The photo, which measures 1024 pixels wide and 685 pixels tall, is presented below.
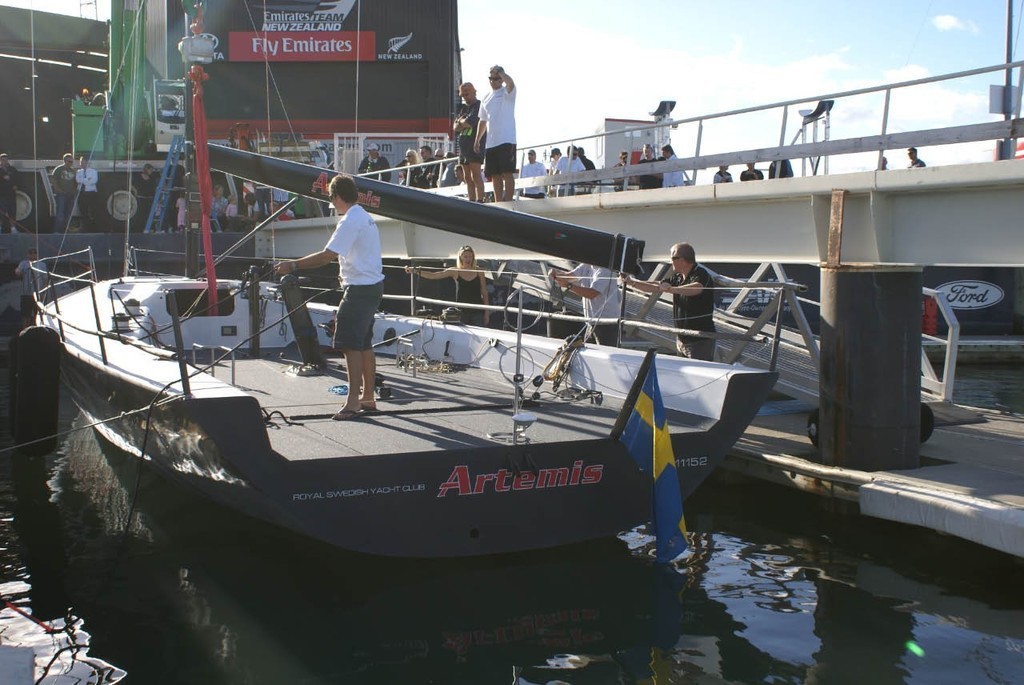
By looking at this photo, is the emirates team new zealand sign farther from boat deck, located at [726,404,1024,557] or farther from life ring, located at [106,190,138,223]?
boat deck, located at [726,404,1024,557]

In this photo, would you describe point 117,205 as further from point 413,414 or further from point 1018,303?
point 1018,303

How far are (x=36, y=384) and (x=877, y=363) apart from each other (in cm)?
863

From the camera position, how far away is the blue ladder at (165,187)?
23.6 m

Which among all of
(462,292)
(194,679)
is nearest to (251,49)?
(462,292)

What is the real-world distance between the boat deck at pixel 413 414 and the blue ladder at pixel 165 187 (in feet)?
48.0

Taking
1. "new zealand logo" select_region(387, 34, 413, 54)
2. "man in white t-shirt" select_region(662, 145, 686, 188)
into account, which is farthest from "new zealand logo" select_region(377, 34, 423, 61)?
"man in white t-shirt" select_region(662, 145, 686, 188)

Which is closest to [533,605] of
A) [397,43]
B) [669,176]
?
[669,176]

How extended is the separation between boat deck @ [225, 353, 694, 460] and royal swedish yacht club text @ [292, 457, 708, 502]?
210 mm

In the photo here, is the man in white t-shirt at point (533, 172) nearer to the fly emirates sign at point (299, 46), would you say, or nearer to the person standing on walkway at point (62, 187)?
the person standing on walkway at point (62, 187)

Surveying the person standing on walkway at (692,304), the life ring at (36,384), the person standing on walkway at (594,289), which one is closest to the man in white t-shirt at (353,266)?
the person standing on walkway at (594,289)

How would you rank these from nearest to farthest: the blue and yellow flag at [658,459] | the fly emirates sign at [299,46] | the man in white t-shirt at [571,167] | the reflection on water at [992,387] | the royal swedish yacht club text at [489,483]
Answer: the royal swedish yacht club text at [489,483]
the blue and yellow flag at [658,459]
the man in white t-shirt at [571,167]
the reflection on water at [992,387]
the fly emirates sign at [299,46]

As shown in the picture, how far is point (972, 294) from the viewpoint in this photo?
1133 inches

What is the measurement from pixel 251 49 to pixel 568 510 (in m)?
30.8

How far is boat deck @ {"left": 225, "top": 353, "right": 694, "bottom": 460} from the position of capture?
23.3 ft
